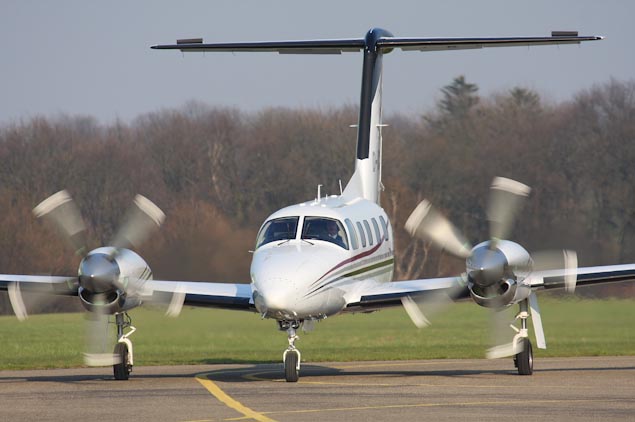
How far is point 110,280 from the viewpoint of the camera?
18.9 meters

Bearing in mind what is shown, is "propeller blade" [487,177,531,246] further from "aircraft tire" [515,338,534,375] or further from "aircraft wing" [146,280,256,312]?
"aircraft wing" [146,280,256,312]

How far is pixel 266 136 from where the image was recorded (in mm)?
60156

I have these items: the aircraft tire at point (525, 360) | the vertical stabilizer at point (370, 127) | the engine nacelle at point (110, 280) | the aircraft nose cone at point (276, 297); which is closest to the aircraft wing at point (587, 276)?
the aircraft tire at point (525, 360)

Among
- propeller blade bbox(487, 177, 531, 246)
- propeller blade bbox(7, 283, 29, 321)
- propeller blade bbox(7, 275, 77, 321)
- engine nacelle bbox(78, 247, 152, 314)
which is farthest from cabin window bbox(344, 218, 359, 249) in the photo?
propeller blade bbox(7, 283, 29, 321)

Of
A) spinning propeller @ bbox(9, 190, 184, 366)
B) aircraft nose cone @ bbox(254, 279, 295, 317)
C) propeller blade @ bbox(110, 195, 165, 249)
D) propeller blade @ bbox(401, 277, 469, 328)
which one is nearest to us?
aircraft nose cone @ bbox(254, 279, 295, 317)

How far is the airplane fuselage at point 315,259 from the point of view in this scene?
59.2 ft

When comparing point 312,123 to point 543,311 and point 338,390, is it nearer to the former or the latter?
point 543,311

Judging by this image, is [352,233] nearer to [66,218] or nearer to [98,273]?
[98,273]

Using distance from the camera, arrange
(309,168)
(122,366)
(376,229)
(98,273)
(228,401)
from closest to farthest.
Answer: (228,401), (98,273), (122,366), (376,229), (309,168)

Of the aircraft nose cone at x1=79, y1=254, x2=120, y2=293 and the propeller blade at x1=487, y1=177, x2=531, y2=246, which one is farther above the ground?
the propeller blade at x1=487, y1=177, x2=531, y2=246

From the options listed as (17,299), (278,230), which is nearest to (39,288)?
(17,299)

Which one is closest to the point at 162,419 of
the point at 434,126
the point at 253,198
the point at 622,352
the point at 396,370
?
the point at 396,370

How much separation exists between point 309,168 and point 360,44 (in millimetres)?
32446

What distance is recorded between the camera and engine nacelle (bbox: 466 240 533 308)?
18.5 metres
